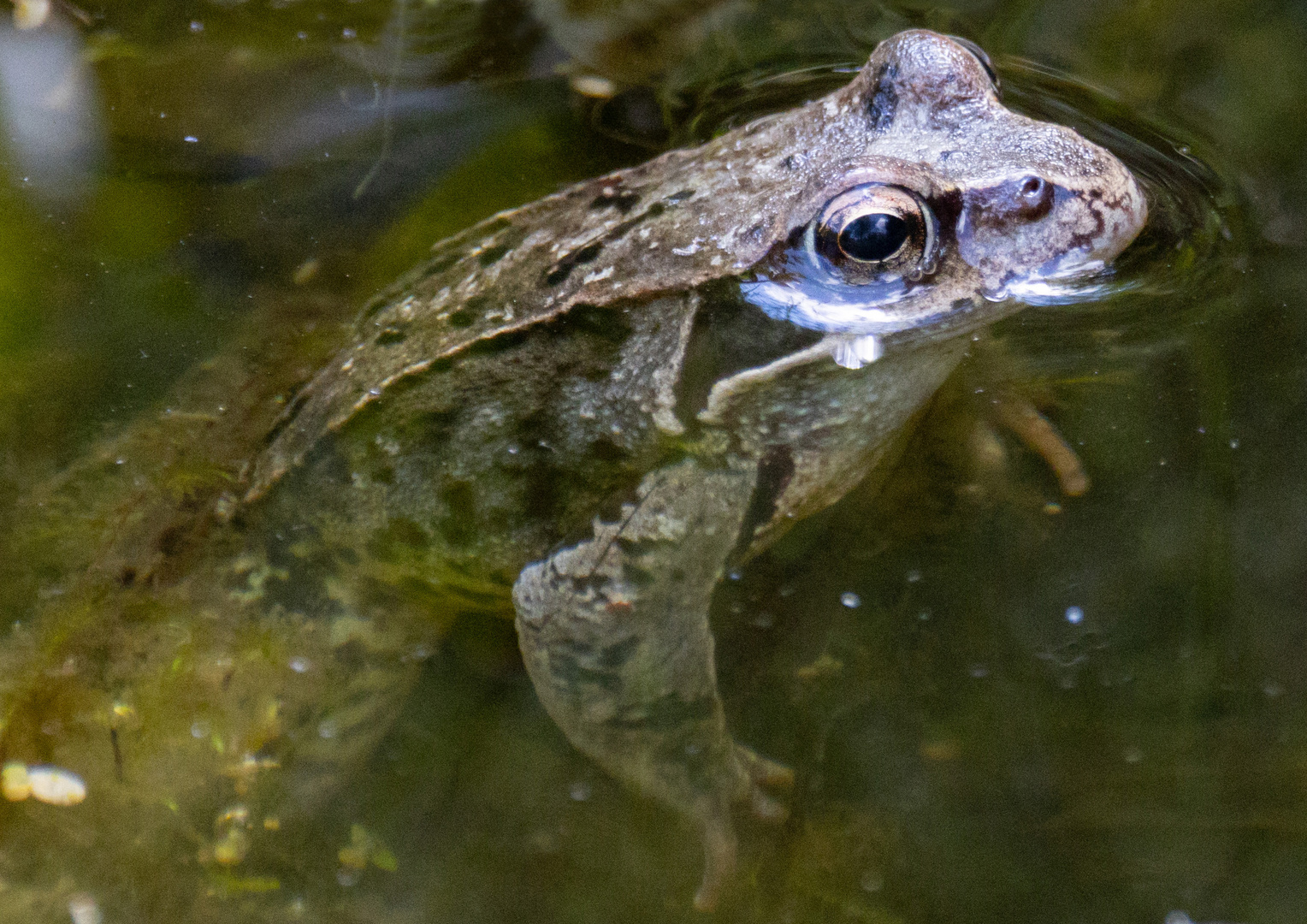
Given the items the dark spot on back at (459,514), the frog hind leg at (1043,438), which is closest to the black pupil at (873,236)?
the frog hind leg at (1043,438)

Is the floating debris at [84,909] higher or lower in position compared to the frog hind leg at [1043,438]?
lower

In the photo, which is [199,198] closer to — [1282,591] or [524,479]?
[524,479]

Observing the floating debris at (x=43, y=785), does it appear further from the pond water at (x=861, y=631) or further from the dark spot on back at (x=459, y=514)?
the dark spot on back at (x=459, y=514)

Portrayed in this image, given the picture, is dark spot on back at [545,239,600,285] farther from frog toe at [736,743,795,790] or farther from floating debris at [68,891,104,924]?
floating debris at [68,891,104,924]

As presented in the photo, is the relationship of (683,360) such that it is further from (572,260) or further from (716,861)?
(716,861)

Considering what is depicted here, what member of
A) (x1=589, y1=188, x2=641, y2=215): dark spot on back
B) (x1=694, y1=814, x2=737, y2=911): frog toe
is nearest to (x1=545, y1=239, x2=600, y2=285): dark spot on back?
(x1=589, y1=188, x2=641, y2=215): dark spot on back

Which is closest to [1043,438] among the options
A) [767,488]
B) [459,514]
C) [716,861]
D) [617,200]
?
[767,488]

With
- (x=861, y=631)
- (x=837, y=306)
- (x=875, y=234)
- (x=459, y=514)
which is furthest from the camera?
(x=861, y=631)
